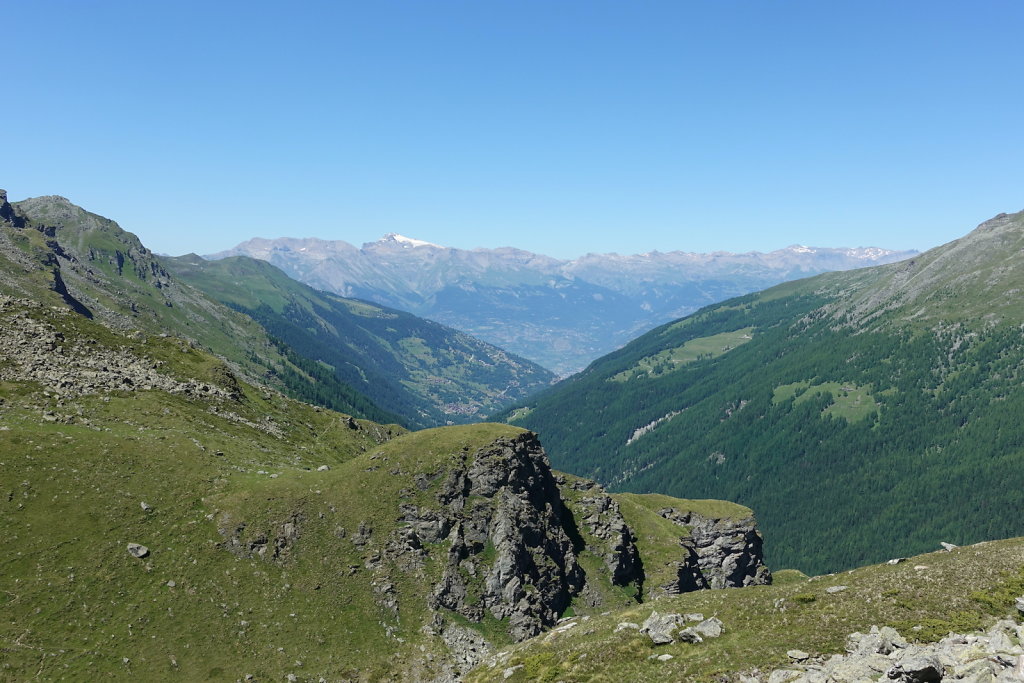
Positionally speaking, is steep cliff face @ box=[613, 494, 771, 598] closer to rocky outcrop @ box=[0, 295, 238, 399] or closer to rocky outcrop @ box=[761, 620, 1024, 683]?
rocky outcrop @ box=[761, 620, 1024, 683]

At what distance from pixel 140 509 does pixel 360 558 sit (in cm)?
2815

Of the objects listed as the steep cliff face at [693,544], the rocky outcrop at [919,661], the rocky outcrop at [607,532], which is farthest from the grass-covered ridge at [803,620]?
the steep cliff face at [693,544]

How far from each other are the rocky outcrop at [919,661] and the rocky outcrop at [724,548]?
9253 cm

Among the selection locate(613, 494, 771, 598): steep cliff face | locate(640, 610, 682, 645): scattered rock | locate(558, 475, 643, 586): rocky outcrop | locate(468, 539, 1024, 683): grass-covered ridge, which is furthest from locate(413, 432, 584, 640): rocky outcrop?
locate(640, 610, 682, 645): scattered rock

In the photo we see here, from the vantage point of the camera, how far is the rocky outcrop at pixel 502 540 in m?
82.8

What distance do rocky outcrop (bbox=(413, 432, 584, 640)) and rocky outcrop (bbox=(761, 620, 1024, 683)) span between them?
178 feet

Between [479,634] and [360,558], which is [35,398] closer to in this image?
[360,558]

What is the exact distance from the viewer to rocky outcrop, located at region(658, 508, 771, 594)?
126750 millimetres

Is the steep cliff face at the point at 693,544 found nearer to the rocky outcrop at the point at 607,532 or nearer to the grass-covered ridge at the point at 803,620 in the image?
the rocky outcrop at the point at 607,532

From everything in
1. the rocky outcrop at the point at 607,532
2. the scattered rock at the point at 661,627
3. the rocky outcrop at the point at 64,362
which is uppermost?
the rocky outcrop at the point at 64,362

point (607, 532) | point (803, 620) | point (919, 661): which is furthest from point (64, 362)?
point (919, 661)

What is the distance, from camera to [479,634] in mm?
78500

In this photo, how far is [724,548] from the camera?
13050cm

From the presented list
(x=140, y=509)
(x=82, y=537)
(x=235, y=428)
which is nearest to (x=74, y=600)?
(x=82, y=537)
